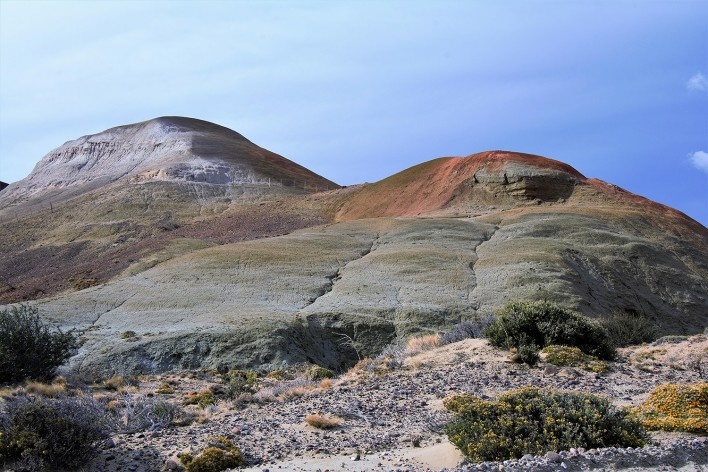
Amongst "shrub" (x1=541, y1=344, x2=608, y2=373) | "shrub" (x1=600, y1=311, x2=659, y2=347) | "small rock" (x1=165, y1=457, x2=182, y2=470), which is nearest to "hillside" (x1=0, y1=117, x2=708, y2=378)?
"shrub" (x1=600, y1=311, x2=659, y2=347)

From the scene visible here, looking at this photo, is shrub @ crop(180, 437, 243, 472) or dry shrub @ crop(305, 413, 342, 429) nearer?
shrub @ crop(180, 437, 243, 472)

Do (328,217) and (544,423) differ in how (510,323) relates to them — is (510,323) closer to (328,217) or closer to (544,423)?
(544,423)

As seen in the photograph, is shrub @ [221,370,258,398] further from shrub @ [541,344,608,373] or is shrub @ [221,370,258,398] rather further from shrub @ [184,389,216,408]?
shrub @ [541,344,608,373]

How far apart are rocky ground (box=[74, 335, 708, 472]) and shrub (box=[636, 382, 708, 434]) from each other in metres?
0.28

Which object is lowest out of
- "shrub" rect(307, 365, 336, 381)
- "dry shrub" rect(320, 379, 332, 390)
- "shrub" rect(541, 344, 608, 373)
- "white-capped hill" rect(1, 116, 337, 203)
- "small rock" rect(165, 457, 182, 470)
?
"small rock" rect(165, 457, 182, 470)

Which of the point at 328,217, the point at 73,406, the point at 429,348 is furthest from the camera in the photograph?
the point at 328,217

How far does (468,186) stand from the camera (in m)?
64.1

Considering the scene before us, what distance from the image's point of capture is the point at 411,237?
44.3 metres

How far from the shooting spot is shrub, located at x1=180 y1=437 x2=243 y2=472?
10.2m

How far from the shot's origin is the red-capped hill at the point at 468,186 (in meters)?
60.7

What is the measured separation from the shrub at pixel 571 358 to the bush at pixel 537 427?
5.46 meters

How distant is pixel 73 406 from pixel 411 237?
110 feet

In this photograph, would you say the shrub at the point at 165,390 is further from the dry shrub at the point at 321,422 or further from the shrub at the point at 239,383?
the dry shrub at the point at 321,422

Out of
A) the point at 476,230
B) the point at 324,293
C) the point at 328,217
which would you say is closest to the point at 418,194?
the point at 328,217
